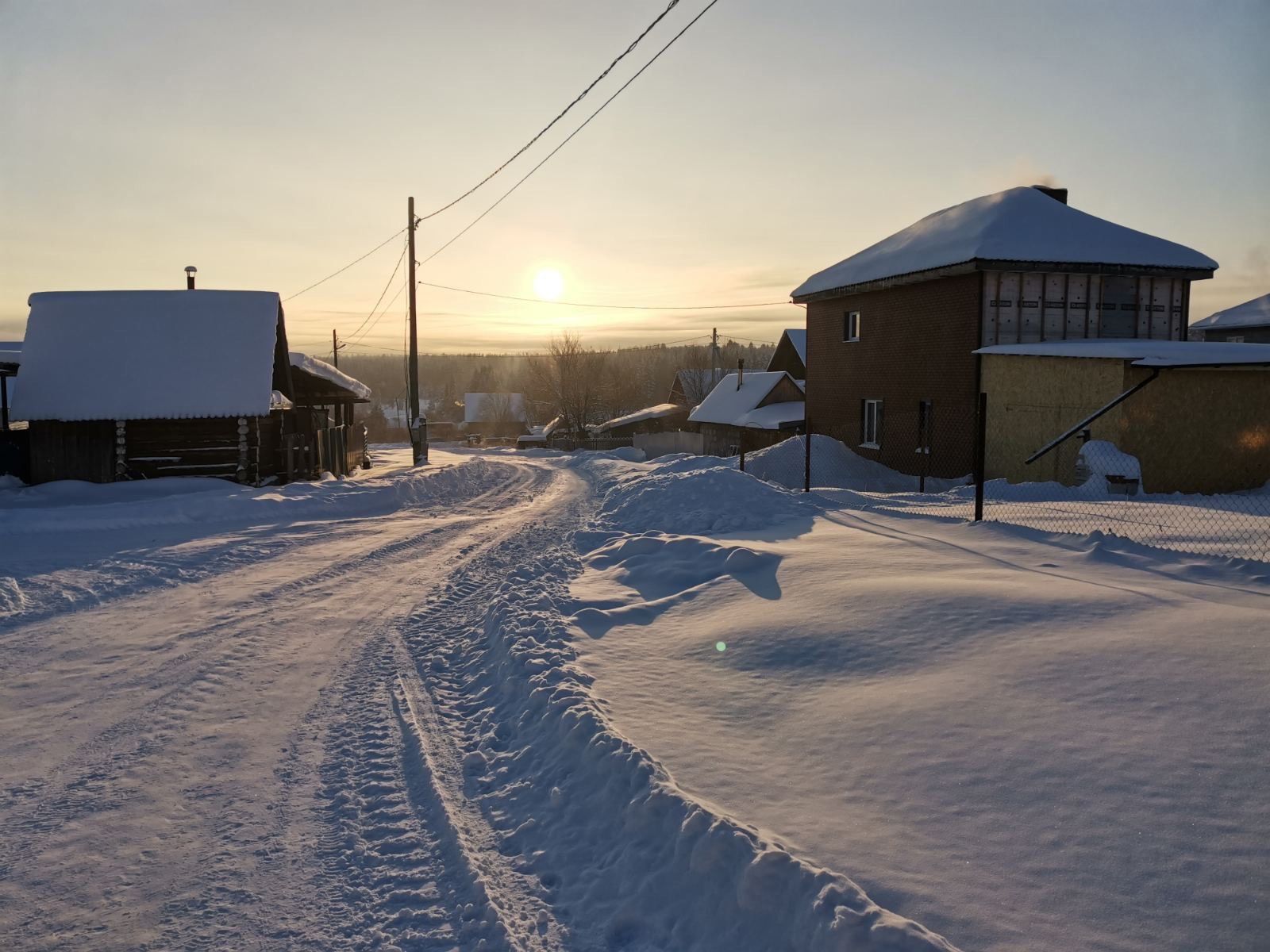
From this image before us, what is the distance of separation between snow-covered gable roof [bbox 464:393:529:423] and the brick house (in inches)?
2807

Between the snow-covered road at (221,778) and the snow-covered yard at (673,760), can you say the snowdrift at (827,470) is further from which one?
the snow-covered road at (221,778)

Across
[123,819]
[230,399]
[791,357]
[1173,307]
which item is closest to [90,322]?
[230,399]

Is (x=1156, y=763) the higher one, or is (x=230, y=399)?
(x=230, y=399)

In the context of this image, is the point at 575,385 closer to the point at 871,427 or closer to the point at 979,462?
the point at 871,427

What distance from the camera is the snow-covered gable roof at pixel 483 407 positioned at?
91438mm

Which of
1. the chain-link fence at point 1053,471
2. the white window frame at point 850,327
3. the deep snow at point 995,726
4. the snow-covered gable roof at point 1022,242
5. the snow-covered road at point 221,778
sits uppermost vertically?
the snow-covered gable roof at point 1022,242

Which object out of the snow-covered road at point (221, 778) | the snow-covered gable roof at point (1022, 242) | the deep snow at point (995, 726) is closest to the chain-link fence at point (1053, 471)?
the deep snow at point (995, 726)

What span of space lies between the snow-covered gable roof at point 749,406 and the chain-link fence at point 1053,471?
984 cm

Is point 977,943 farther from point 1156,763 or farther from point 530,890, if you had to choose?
point 530,890

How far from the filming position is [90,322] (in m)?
20.5

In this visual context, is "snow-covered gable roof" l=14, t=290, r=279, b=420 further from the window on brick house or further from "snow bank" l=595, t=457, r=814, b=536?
the window on brick house

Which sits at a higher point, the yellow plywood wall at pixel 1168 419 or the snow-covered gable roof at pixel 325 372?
the snow-covered gable roof at pixel 325 372

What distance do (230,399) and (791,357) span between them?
31.9 metres

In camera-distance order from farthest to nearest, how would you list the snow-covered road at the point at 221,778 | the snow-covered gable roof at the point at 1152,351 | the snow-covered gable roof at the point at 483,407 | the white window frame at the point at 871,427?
the snow-covered gable roof at the point at 483,407, the white window frame at the point at 871,427, the snow-covered gable roof at the point at 1152,351, the snow-covered road at the point at 221,778
